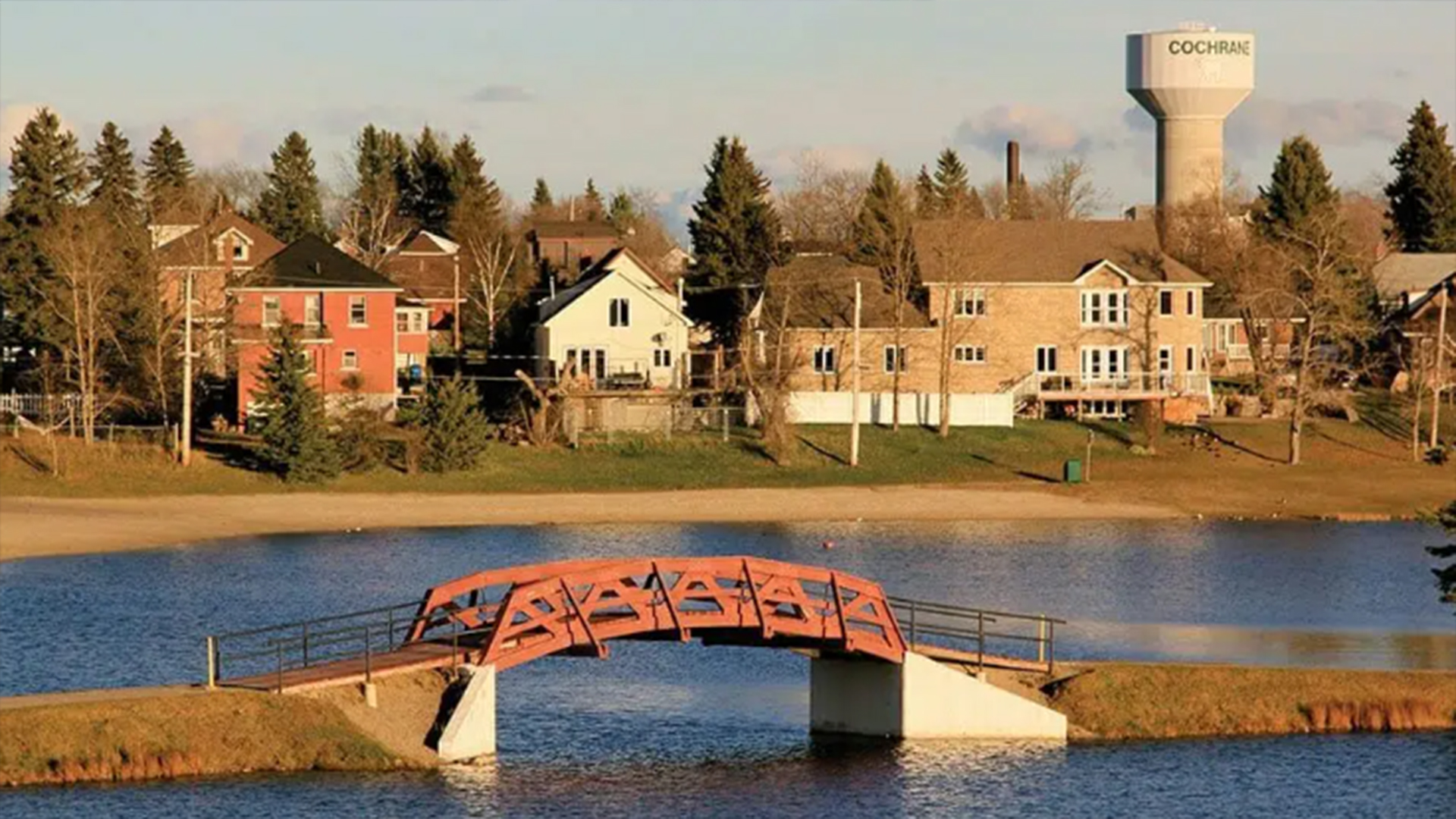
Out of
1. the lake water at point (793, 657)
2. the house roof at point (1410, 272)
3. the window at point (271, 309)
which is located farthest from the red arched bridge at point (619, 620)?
the house roof at point (1410, 272)

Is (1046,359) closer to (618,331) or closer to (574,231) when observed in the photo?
(618,331)

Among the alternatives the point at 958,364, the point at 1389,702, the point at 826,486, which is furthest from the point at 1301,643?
the point at 958,364

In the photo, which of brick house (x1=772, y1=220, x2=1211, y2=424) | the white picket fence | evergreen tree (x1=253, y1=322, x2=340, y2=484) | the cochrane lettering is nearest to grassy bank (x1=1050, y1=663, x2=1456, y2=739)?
evergreen tree (x1=253, y1=322, x2=340, y2=484)

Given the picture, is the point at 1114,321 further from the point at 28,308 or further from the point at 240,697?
the point at 240,697

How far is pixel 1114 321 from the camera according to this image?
116m

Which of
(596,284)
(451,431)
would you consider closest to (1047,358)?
(596,284)

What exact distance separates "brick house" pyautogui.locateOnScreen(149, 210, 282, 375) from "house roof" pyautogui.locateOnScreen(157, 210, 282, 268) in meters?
0.03

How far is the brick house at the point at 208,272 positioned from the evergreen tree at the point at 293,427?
6.73 meters

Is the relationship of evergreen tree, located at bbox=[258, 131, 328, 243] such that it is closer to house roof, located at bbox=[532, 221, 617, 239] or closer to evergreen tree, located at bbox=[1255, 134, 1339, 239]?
house roof, located at bbox=[532, 221, 617, 239]

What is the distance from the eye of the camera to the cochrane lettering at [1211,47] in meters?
151

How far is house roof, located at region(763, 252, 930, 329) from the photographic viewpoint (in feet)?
372

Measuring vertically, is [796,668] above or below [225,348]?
below

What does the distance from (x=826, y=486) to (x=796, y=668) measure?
1592 inches

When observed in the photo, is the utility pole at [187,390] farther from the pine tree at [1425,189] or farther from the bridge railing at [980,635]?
the pine tree at [1425,189]
